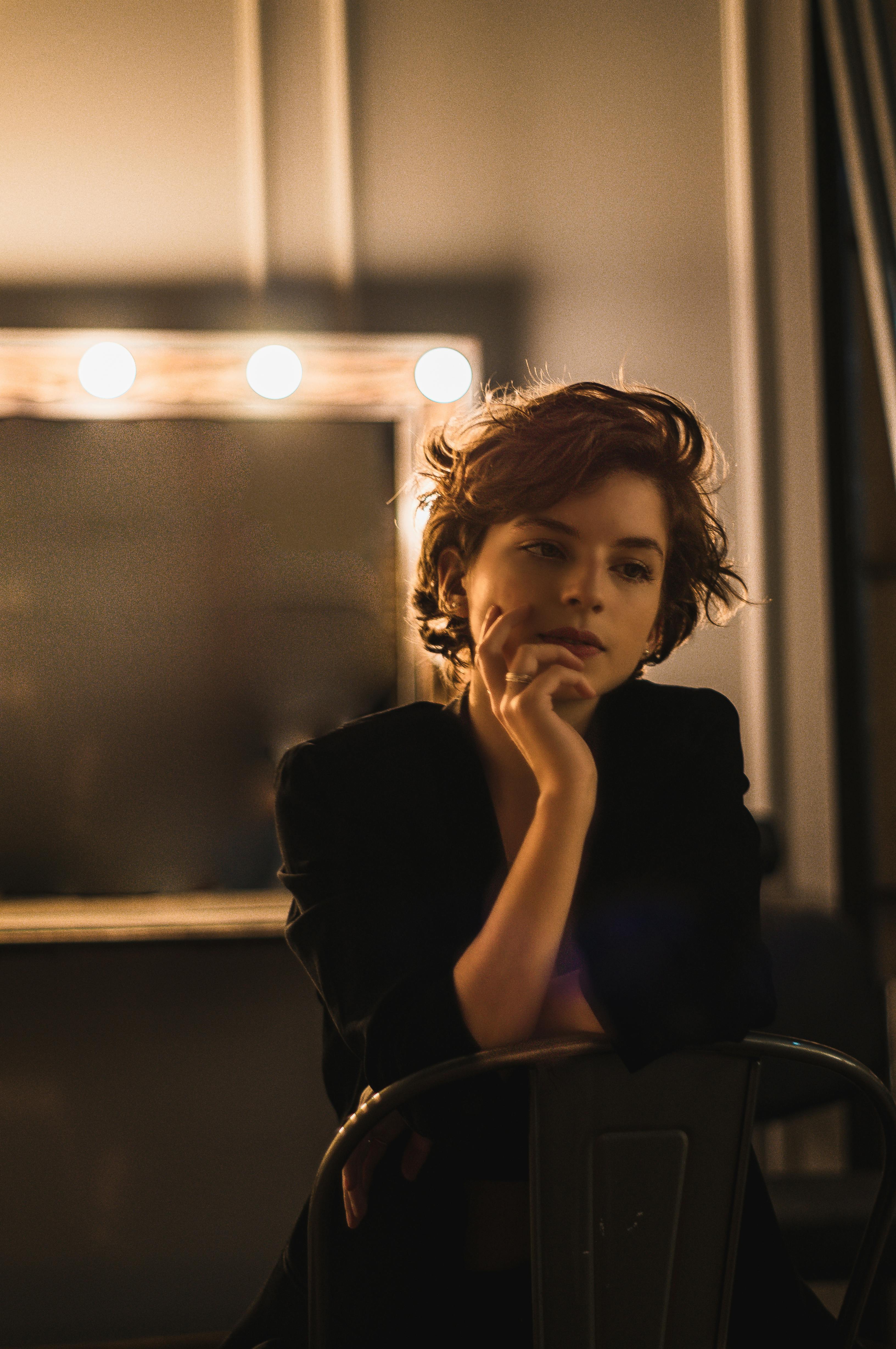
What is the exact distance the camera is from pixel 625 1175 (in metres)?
0.56

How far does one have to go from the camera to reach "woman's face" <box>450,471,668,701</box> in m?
0.60

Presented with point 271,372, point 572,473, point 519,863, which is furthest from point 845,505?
point 519,863

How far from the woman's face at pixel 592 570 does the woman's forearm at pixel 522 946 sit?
11 centimetres

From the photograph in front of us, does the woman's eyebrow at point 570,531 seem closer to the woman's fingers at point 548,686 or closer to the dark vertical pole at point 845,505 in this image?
the woman's fingers at point 548,686

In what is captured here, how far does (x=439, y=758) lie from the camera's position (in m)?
0.71

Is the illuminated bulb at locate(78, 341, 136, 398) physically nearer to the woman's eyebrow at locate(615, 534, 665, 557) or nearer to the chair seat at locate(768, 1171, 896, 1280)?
the woman's eyebrow at locate(615, 534, 665, 557)

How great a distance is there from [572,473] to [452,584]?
153mm

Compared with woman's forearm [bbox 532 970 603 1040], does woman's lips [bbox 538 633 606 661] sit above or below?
above

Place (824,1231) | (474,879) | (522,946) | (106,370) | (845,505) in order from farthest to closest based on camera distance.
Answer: (845,505) → (106,370) → (824,1231) → (474,879) → (522,946)

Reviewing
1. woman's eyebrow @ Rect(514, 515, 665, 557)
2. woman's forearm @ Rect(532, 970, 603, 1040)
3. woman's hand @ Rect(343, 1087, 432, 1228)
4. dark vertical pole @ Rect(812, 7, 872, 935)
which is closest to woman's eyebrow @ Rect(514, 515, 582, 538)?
woman's eyebrow @ Rect(514, 515, 665, 557)

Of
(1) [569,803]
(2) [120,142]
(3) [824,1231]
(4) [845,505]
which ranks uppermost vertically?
(2) [120,142]

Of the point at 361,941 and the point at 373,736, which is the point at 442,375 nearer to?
the point at 373,736

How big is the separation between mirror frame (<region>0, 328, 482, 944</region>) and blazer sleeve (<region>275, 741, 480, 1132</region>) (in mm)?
731

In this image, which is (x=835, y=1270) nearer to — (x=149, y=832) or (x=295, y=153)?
(x=149, y=832)
